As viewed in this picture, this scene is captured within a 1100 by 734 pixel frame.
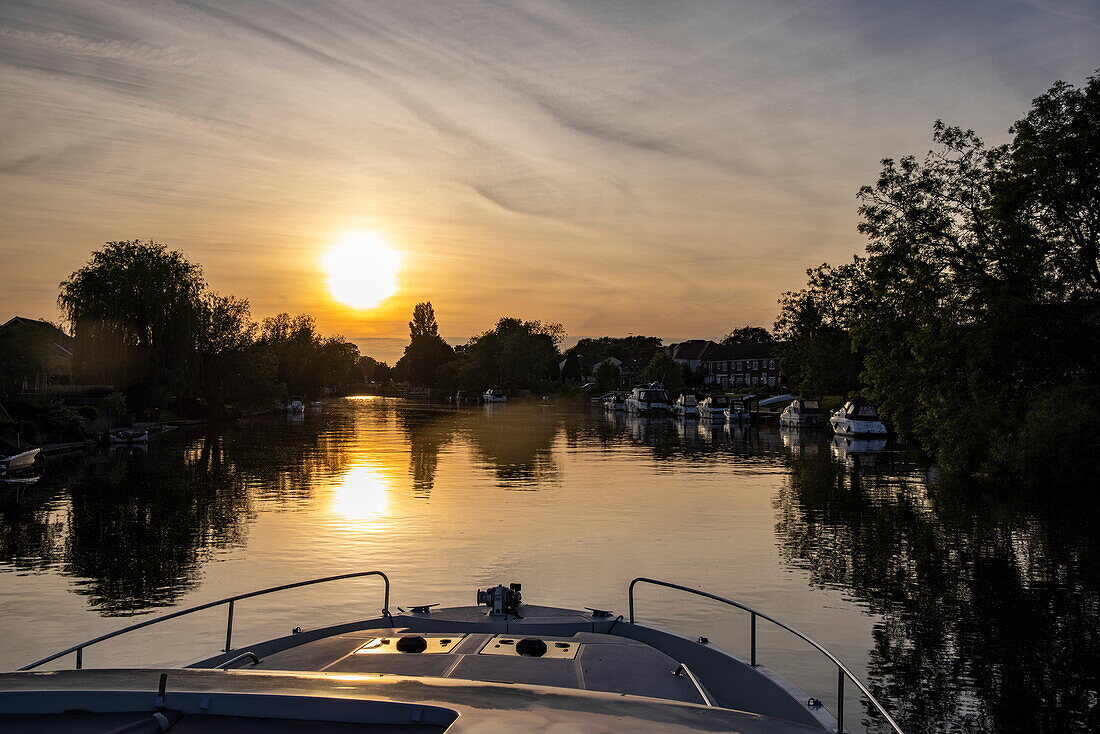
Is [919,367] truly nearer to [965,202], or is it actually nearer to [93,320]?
[965,202]

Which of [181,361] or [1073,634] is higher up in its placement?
[181,361]

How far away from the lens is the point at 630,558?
2242 cm

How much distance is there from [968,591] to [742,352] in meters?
160

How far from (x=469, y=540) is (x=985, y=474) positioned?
2717 centimetres

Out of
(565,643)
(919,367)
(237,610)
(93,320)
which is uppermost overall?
(93,320)

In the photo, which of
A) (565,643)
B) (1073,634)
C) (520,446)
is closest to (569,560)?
(1073,634)

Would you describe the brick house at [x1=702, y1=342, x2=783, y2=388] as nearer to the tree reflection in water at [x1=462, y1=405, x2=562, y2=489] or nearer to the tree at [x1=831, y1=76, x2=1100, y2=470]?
the tree reflection in water at [x1=462, y1=405, x2=562, y2=489]

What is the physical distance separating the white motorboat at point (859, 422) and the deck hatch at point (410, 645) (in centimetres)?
5970

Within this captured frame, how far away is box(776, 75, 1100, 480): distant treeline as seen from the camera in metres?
34.1

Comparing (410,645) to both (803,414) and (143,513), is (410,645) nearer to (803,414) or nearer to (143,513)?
(143,513)

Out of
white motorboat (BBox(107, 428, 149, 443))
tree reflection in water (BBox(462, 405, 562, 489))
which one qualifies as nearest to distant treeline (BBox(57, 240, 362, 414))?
white motorboat (BBox(107, 428, 149, 443))

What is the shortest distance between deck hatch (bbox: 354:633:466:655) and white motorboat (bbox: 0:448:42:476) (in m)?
37.2

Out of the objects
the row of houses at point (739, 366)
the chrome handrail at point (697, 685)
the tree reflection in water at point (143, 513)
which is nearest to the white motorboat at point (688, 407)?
the tree reflection in water at point (143, 513)

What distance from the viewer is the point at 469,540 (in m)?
24.4
